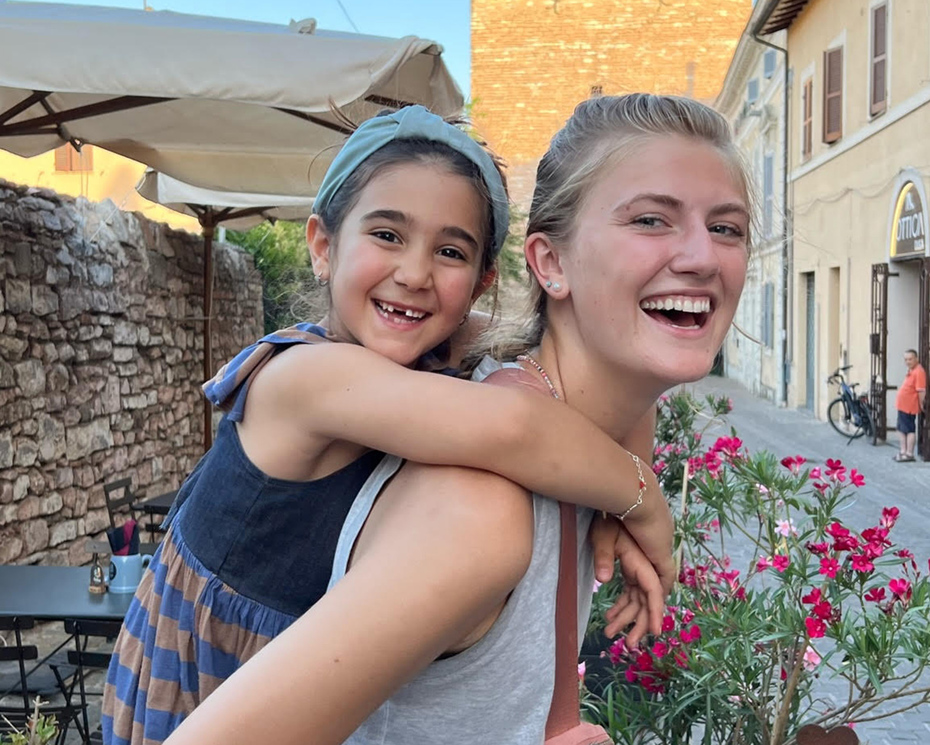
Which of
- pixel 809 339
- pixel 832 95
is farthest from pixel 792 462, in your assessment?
pixel 809 339

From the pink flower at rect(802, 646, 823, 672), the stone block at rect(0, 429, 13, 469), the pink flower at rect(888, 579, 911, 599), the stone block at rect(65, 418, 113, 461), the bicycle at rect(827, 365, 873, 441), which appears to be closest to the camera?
the pink flower at rect(888, 579, 911, 599)

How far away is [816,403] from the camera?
1836 cm

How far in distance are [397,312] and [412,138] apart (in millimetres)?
243

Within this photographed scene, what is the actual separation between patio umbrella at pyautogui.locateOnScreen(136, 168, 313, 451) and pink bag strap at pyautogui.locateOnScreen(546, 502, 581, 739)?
532 centimetres

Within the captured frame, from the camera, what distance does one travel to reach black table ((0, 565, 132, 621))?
3715 millimetres

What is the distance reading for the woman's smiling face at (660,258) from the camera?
113 centimetres

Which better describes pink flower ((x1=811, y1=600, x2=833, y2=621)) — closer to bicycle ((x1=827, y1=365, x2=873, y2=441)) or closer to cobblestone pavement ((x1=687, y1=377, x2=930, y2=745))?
cobblestone pavement ((x1=687, y1=377, x2=930, y2=745))

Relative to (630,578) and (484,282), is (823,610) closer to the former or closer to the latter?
(630,578)

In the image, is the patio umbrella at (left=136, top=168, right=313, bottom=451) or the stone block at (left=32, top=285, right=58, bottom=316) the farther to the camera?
A: the patio umbrella at (left=136, top=168, right=313, bottom=451)

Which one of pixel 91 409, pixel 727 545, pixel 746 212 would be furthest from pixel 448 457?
pixel 727 545

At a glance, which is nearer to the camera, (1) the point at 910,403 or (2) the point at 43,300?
(2) the point at 43,300

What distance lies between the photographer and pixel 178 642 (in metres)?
1.30

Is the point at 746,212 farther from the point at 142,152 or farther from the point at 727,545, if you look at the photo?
the point at 727,545

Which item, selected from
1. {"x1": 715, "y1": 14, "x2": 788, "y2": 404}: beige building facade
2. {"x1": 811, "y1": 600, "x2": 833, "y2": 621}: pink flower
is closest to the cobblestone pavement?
{"x1": 811, "y1": 600, "x2": 833, "y2": 621}: pink flower
